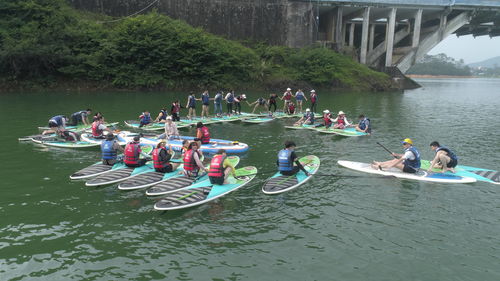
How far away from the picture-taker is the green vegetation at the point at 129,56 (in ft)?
151

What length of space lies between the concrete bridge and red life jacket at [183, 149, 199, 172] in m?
53.8

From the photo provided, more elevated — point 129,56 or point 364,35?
point 364,35

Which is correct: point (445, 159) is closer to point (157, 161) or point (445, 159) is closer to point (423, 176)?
point (423, 176)

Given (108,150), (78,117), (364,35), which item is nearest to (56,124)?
(78,117)

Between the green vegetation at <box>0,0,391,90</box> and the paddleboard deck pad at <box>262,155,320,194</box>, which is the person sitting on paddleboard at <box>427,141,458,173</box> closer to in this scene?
the paddleboard deck pad at <box>262,155,320,194</box>

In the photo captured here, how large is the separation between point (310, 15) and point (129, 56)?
33859 mm

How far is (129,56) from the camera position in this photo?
5062cm

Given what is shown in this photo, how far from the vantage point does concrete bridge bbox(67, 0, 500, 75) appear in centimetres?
6184

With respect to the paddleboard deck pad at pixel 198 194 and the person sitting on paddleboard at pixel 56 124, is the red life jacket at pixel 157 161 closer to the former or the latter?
the paddleboard deck pad at pixel 198 194

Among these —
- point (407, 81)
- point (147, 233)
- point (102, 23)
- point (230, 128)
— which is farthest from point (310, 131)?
point (407, 81)

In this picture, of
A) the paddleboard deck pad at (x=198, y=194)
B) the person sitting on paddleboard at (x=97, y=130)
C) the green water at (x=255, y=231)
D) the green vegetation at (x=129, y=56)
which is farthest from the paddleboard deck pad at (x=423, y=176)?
the green vegetation at (x=129, y=56)

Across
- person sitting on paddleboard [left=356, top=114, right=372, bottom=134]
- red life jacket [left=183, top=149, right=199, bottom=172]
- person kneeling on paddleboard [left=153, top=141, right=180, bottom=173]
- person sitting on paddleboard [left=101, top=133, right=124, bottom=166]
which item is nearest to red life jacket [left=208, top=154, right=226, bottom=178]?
red life jacket [left=183, top=149, right=199, bottom=172]

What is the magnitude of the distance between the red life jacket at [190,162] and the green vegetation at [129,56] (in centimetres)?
3995

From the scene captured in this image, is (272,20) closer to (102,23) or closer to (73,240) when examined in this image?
(102,23)
